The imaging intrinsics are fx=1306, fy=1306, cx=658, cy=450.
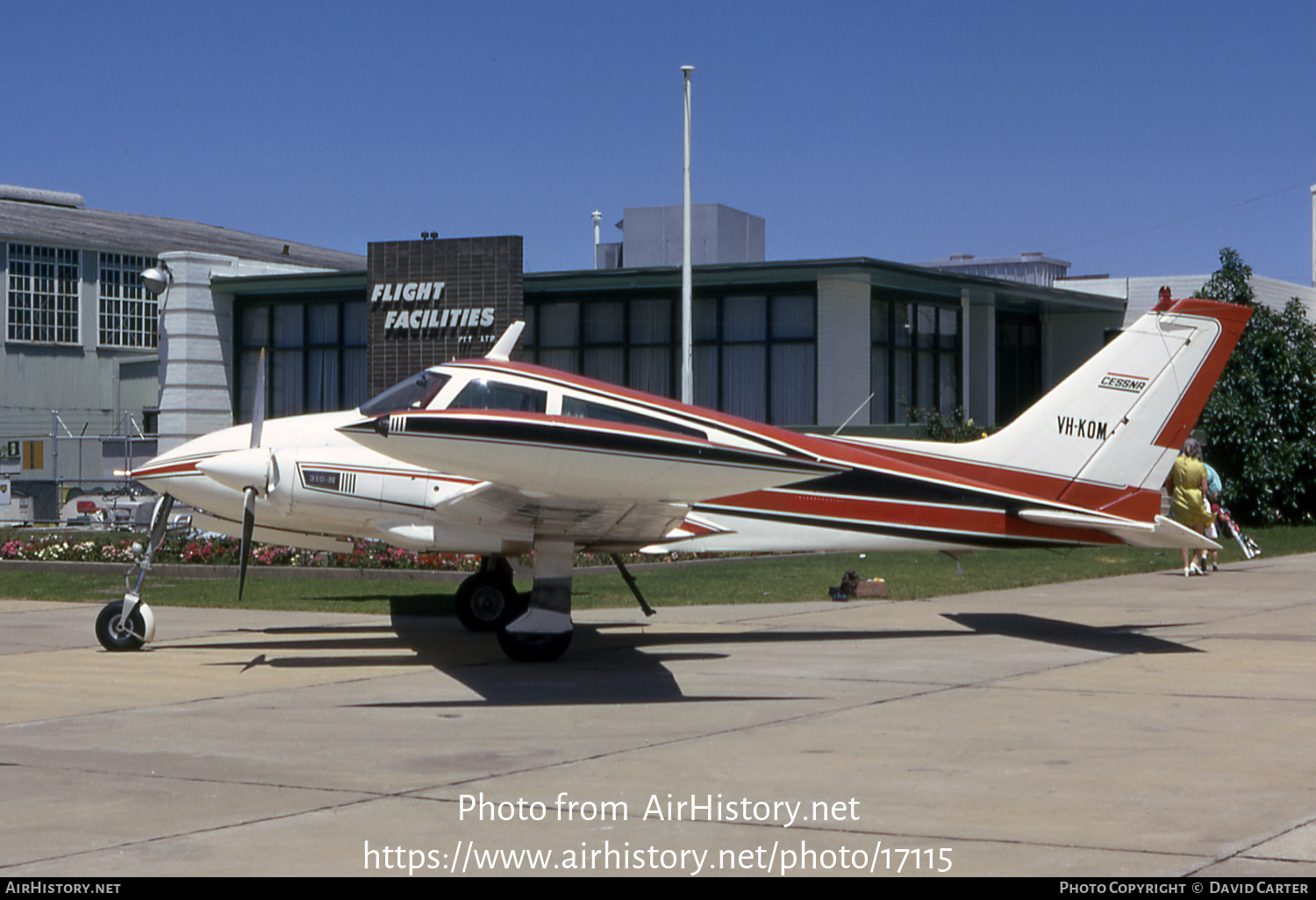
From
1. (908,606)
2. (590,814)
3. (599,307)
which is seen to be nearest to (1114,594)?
(908,606)

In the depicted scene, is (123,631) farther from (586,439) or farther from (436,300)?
(436,300)

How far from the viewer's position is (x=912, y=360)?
32219 millimetres

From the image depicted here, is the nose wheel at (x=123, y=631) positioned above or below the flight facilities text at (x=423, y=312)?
below

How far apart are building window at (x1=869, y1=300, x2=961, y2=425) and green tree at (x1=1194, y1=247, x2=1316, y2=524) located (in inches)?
241

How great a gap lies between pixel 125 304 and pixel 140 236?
3.82m

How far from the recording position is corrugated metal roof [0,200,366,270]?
4634 cm

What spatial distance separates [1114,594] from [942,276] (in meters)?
14.8

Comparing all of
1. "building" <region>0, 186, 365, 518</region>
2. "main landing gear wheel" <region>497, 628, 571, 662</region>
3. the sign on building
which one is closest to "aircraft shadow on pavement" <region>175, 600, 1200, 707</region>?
"main landing gear wheel" <region>497, 628, 571, 662</region>

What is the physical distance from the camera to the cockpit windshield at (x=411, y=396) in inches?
433

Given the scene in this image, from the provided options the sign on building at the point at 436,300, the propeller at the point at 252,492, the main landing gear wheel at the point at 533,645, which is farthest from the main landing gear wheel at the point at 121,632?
the sign on building at the point at 436,300

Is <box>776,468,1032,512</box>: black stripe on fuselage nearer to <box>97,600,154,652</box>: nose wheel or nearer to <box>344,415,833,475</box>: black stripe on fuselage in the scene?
<box>344,415,833,475</box>: black stripe on fuselage

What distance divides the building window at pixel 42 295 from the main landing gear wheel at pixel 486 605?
37.1 metres

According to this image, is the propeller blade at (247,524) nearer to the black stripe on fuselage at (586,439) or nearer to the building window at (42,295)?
the black stripe on fuselage at (586,439)

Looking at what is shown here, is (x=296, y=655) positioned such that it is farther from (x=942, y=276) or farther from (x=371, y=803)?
(x=942, y=276)
